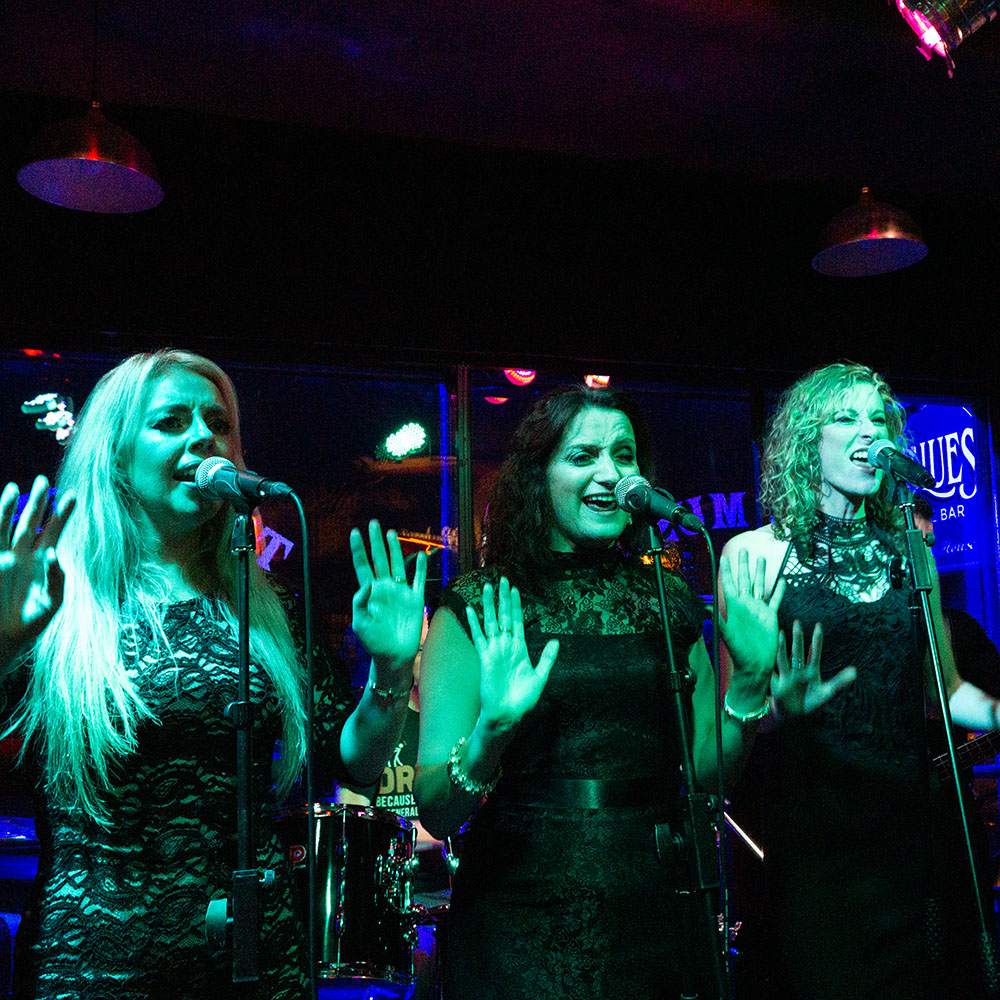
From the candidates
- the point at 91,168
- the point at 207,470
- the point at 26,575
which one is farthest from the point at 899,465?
the point at 91,168

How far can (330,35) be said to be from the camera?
467 centimetres

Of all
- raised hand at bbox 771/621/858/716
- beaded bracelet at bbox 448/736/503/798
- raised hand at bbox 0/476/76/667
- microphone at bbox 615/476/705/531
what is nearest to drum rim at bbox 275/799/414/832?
beaded bracelet at bbox 448/736/503/798

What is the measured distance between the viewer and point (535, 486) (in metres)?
2.57

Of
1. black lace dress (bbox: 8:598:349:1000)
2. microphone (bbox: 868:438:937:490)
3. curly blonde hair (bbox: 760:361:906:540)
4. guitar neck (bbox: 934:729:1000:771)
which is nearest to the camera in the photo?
black lace dress (bbox: 8:598:349:1000)

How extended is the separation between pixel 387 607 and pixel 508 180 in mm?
4569

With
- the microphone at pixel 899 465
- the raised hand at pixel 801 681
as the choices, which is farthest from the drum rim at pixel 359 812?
the microphone at pixel 899 465

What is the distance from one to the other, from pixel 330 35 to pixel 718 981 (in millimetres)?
4329

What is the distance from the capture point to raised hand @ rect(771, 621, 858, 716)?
2.54 metres

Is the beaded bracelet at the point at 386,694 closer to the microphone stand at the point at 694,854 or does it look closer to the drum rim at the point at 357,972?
the microphone stand at the point at 694,854

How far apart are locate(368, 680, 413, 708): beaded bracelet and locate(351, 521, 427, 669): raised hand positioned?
0.07 m

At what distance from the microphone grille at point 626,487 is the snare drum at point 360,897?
195cm

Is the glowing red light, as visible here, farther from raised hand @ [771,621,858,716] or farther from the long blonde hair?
the long blonde hair

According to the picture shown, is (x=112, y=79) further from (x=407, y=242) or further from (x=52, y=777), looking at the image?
(x=52, y=777)

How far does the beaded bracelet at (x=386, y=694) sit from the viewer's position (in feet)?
6.57
